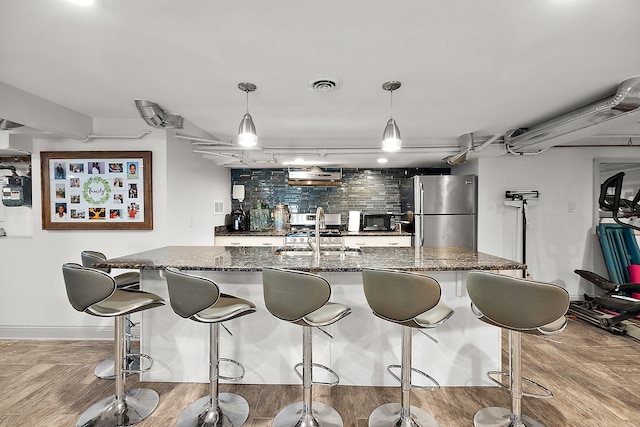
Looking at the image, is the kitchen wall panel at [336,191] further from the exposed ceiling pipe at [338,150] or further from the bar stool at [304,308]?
the bar stool at [304,308]

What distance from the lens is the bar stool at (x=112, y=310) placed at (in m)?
1.85

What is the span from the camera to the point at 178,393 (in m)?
2.33

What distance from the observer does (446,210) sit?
465 cm

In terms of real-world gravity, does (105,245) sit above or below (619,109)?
below

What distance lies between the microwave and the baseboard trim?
3.52m

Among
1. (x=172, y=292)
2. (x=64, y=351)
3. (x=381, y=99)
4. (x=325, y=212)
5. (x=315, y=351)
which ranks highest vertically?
(x=381, y=99)

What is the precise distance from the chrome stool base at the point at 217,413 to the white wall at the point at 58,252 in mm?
1738

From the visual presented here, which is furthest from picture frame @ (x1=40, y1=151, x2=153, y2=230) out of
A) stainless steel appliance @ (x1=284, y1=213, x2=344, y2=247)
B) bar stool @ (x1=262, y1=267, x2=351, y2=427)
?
stainless steel appliance @ (x1=284, y1=213, x2=344, y2=247)

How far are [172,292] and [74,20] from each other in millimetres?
1487

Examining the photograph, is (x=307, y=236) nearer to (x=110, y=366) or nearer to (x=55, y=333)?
(x=110, y=366)

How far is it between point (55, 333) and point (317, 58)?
375cm

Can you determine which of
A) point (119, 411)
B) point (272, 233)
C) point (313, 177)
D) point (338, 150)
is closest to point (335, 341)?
point (119, 411)

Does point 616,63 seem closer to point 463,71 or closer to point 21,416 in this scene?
point 463,71

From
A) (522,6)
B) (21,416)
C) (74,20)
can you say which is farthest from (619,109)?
(21,416)
